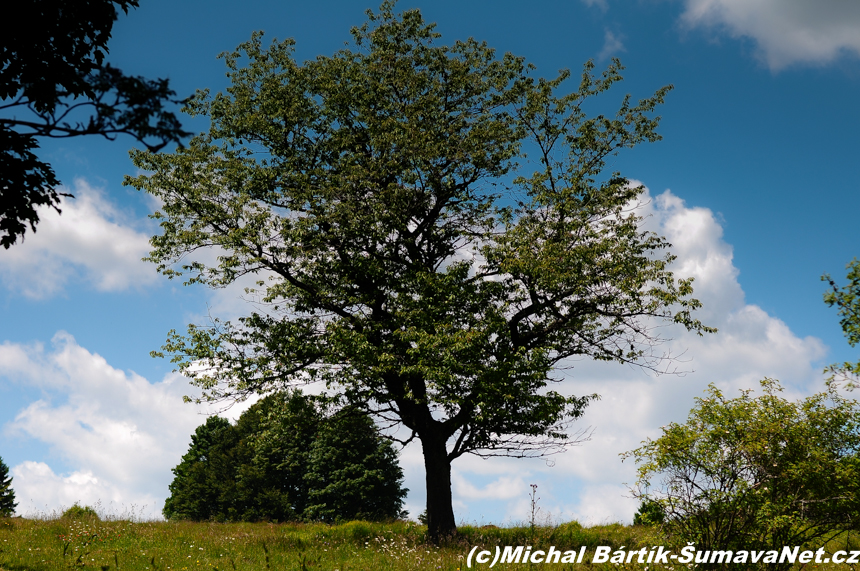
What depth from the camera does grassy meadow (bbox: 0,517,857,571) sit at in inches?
551

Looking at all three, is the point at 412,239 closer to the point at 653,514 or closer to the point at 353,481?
the point at 653,514

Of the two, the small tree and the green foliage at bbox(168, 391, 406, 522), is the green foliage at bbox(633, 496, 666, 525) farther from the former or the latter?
the small tree

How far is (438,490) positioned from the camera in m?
18.7

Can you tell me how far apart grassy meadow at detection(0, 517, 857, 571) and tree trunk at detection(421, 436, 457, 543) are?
0.49m

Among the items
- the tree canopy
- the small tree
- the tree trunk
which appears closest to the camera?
the tree canopy

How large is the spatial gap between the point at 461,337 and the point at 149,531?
37.0 feet

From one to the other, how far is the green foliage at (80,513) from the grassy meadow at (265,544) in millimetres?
453

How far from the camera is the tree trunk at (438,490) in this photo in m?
18.4

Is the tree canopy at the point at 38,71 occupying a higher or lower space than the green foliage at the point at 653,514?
higher

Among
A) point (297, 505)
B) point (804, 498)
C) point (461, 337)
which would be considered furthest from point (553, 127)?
point (297, 505)

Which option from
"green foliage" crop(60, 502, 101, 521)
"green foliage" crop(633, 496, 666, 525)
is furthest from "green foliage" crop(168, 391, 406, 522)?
"green foliage" crop(633, 496, 666, 525)

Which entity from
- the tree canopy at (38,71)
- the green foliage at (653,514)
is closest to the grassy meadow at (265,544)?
the green foliage at (653,514)

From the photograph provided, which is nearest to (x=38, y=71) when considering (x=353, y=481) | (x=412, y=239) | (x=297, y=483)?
(x=412, y=239)

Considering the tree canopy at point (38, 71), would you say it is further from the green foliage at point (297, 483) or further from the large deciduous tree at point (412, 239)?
the green foliage at point (297, 483)
